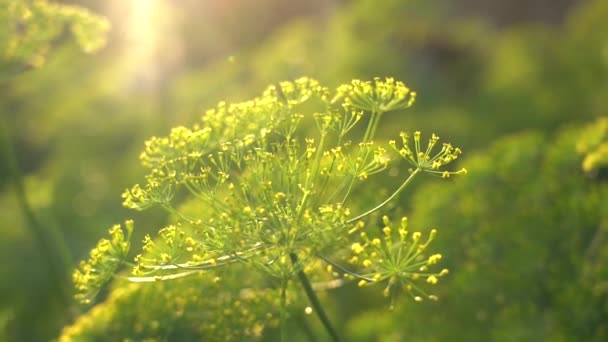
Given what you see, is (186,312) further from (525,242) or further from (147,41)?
(147,41)

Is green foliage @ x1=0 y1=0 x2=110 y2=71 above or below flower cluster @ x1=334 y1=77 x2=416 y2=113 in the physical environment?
above

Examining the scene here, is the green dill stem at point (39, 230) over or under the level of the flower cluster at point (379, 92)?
over

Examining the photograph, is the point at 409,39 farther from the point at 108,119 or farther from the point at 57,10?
the point at 57,10

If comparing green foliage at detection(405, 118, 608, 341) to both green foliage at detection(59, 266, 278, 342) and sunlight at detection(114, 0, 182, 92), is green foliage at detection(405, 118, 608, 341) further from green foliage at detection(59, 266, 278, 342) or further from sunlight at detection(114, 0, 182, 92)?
sunlight at detection(114, 0, 182, 92)

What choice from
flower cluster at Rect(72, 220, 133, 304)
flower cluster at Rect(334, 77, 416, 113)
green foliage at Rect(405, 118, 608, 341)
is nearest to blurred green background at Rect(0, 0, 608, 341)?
green foliage at Rect(405, 118, 608, 341)

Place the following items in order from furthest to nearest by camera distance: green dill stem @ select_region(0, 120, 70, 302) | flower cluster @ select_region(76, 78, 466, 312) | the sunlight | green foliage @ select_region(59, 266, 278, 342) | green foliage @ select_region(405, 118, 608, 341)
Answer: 1. the sunlight
2. green dill stem @ select_region(0, 120, 70, 302)
3. green foliage @ select_region(405, 118, 608, 341)
4. green foliage @ select_region(59, 266, 278, 342)
5. flower cluster @ select_region(76, 78, 466, 312)

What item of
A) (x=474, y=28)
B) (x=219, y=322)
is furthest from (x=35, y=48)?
(x=474, y=28)

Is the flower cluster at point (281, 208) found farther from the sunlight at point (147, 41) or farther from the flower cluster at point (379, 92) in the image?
the sunlight at point (147, 41)

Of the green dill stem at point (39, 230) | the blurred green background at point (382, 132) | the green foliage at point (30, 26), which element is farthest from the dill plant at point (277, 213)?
the green dill stem at point (39, 230)
